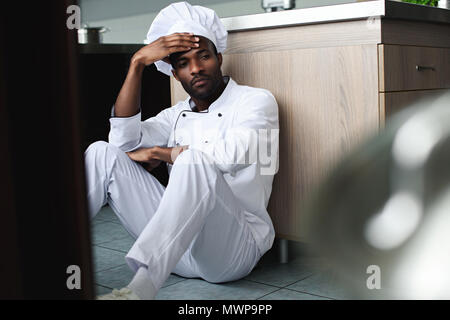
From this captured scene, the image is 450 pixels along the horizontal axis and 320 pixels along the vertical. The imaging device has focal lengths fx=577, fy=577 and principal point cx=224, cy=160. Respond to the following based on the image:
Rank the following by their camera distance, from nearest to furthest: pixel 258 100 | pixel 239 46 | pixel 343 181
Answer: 1. pixel 343 181
2. pixel 258 100
3. pixel 239 46

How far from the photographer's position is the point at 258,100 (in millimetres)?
1567

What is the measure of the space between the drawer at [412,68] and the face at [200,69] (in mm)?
463

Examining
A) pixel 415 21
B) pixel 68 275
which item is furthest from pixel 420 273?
pixel 415 21

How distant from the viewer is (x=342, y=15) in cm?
150

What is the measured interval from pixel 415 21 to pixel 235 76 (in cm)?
55

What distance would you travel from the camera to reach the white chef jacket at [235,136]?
58.1 inches

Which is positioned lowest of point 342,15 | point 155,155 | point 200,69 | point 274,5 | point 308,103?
point 155,155

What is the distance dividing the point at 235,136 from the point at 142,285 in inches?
18.4

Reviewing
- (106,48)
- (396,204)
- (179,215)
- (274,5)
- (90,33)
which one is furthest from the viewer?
(90,33)

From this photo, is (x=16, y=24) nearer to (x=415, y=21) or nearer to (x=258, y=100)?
(x=258, y=100)

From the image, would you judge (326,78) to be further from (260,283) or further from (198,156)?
(260,283)

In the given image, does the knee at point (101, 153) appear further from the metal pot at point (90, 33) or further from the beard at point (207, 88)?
the metal pot at point (90, 33)

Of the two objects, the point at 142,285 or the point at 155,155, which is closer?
the point at 142,285

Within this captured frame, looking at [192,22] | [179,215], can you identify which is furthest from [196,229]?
[192,22]
